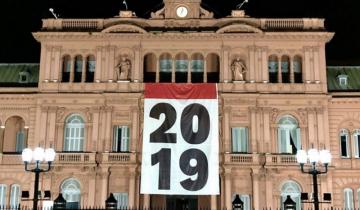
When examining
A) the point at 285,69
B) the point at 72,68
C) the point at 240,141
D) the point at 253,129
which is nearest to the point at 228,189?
the point at 240,141

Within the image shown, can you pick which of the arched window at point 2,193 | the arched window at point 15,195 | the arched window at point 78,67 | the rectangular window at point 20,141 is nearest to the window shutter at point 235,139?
Result: the arched window at point 78,67

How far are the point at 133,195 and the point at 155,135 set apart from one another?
530cm

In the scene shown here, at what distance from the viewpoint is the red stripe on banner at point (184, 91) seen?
44969 mm

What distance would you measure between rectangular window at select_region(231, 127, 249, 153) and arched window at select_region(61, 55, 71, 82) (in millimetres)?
14400

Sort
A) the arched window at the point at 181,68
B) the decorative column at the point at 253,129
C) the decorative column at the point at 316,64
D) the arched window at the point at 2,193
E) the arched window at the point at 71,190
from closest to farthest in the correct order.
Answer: the decorative column at the point at 253,129, the arched window at the point at 71,190, the decorative column at the point at 316,64, the arched window at the point at 2,193, the arched window at the point at 181,68

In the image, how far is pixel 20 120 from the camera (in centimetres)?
5012

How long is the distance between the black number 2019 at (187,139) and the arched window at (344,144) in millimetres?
12015

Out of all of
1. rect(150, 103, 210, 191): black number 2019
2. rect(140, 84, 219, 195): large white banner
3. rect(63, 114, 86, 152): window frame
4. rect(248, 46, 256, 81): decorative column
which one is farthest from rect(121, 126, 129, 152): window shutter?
rect(248, 46, 256, 81): decorative column

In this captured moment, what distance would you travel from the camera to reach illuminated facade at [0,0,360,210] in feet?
151

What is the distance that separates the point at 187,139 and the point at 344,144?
13766 mm

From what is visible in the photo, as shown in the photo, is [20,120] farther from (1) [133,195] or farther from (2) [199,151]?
(2) [199,151]

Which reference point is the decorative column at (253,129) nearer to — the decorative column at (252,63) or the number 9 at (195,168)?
the decorative column at (252,63)

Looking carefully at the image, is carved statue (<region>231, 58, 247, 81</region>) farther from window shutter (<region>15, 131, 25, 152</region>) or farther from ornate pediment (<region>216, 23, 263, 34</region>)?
window shutter (<region>15, 131, 25, 152</region>)

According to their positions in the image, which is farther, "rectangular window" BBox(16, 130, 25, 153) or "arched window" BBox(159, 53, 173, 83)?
"rectangular window" BBox(16, 130, 25, 153)
